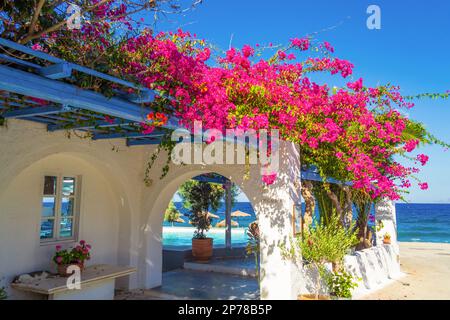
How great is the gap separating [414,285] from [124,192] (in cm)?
738

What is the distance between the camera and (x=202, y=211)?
44.8 ft

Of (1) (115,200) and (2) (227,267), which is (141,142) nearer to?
(1) (115,200)

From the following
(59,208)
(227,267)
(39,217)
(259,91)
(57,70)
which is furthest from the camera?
(227,267)

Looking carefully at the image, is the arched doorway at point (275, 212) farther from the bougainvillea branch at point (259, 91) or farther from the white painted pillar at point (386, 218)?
the white painted pillar at point (386, 218)

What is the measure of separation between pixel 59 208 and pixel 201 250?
6.38 meters

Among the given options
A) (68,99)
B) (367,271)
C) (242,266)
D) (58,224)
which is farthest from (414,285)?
(68,99)

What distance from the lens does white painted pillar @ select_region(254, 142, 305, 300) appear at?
21.3ft

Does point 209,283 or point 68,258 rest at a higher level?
point 68,258

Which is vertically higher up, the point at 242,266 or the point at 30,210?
the point at 30,210

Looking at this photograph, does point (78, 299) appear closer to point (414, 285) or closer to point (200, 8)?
point (200, 8)

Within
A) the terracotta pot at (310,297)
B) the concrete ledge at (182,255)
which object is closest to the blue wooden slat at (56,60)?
the terracotta pot at (310,297)

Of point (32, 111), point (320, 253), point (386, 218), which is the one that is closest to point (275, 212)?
point (320, 253)

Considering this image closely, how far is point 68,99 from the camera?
3781 millimetres

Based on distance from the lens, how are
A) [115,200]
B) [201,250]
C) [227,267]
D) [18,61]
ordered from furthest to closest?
[201,250]
[227,267]
[115,200]
[18,61]
